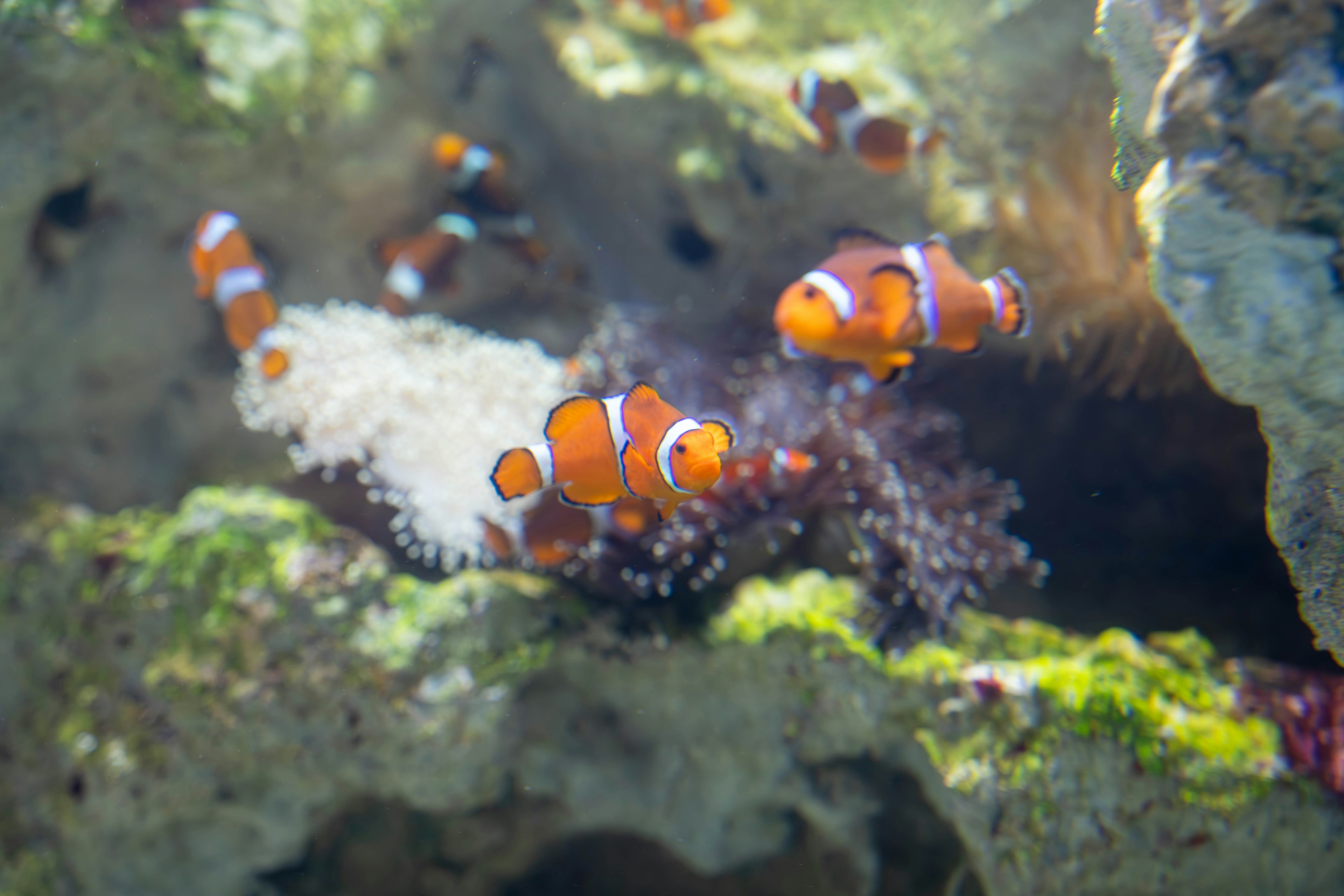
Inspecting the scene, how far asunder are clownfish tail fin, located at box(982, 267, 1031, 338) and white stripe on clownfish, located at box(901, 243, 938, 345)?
124mm

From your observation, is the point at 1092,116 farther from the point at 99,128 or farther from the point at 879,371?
the point at 99,128

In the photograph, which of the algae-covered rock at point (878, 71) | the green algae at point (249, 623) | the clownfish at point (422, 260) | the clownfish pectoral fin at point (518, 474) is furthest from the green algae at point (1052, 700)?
the clownfish at point (422, 260)

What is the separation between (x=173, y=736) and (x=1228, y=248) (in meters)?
2.93

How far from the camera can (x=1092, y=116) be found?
99.7 inches

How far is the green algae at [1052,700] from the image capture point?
2000mm

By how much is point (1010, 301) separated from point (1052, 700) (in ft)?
3.47

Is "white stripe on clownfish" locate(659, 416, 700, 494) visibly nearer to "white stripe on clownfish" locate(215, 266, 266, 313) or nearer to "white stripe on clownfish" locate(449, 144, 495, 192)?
"white stripe on clownfish" locate(215, 266, 266, 313)

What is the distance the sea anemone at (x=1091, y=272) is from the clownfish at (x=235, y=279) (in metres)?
2.70

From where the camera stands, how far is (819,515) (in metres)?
2.41

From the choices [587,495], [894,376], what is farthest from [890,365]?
[587,495]

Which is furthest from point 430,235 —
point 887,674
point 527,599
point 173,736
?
point 887,674

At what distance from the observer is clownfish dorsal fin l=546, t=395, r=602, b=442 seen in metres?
1.35

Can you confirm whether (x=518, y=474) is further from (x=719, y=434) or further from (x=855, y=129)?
(x=855, y=129)

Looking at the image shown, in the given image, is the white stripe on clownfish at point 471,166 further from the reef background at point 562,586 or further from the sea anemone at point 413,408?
the sea anemone at point 413,408
